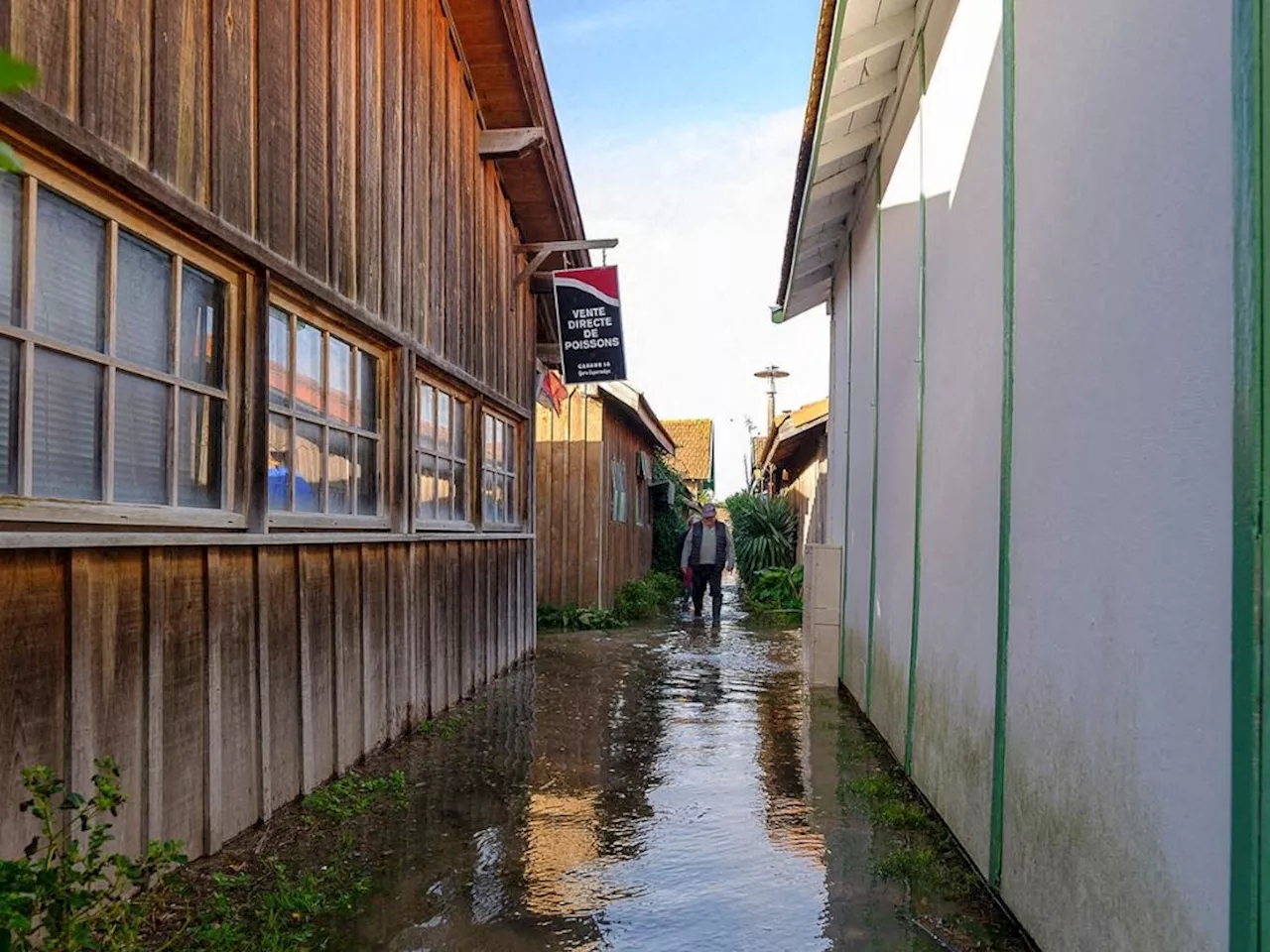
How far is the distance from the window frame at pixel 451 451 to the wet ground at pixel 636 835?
1.39 meters

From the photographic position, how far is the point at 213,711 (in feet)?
13.0

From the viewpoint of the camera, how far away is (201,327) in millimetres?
4059

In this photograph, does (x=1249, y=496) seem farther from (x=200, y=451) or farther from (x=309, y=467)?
(x=309, y=467)

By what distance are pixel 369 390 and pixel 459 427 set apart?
2.02 m

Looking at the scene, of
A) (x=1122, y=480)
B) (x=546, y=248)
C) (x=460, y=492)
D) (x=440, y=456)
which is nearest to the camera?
(x=1122, y=480)

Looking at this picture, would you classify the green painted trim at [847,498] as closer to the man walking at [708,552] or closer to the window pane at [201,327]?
the window pane at [201,327]

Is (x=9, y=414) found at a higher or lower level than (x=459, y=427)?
lower

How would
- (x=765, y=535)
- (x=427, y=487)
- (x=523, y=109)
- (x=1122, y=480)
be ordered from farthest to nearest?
(x=765, y=535) → (x=523, y=109) → (x=427, y=487) → (x=1122, y=480)

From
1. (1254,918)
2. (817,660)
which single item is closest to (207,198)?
(1254,918)

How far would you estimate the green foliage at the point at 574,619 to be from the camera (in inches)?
528

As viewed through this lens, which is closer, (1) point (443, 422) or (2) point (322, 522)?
(2) point (322, 522)

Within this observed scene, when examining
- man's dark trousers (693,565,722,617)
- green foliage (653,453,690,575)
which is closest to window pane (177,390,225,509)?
man's dark trousers (693,565,722,617)

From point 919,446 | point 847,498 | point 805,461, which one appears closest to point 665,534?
point 805,461

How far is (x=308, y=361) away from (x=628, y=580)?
1224 centimetres
